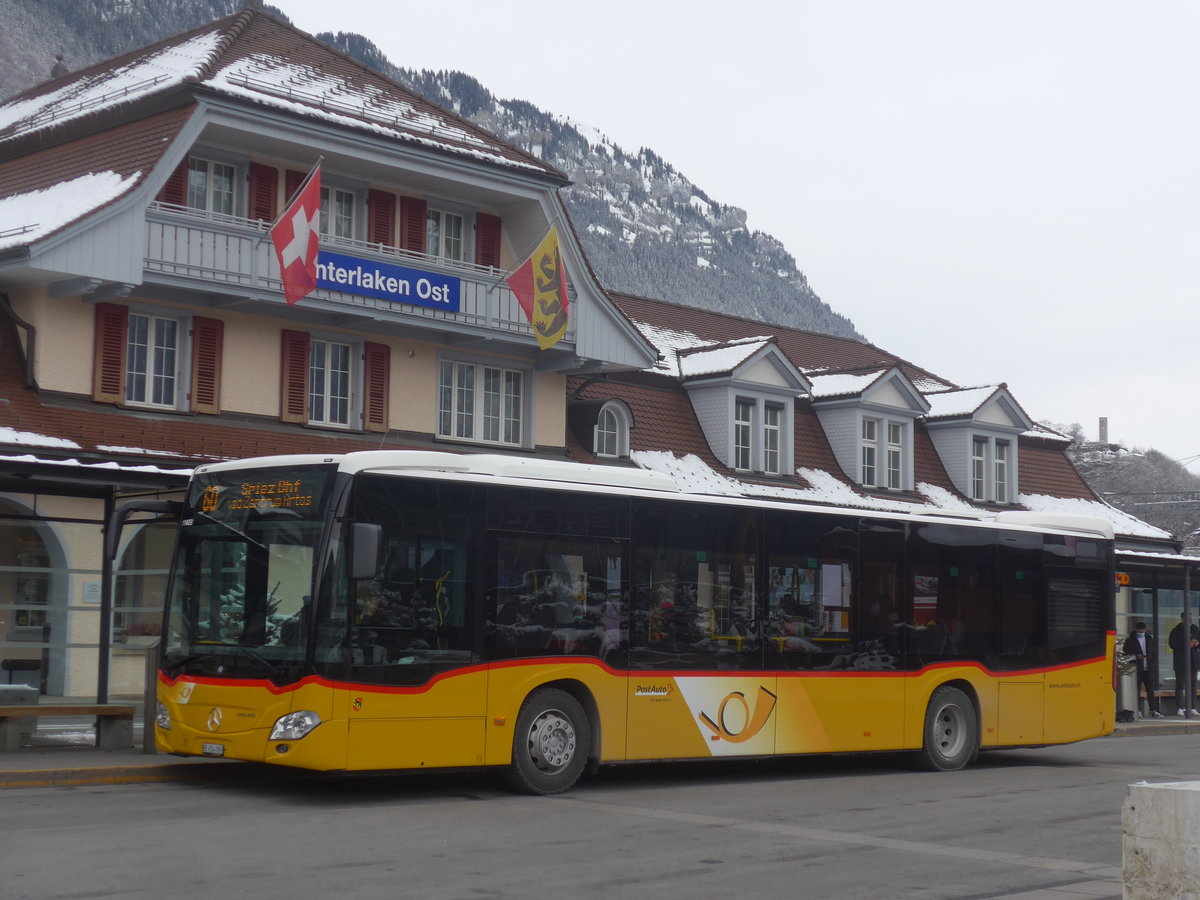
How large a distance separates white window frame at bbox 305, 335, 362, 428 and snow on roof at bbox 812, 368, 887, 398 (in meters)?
14.1

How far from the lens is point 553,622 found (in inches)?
595

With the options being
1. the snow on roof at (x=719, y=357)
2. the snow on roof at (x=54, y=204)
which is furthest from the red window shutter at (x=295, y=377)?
the snow on roof at (x=719, y=357)

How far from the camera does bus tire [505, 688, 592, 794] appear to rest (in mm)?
14828

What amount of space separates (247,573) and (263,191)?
44.2 ft

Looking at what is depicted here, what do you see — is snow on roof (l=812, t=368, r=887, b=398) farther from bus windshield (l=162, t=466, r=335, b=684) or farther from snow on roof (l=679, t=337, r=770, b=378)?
bus windshield (l=162, t=466, r=335, b=684)

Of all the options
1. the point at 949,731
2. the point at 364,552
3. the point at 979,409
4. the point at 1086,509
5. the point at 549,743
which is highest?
the point at 979,409

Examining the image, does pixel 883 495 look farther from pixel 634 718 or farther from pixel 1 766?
pixel 1 766

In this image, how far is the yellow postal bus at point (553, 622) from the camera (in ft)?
44.8

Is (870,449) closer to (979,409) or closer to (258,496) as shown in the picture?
(979,409)

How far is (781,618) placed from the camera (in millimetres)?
17219

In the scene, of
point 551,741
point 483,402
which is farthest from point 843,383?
point 551,741

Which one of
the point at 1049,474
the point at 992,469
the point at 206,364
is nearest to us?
the point at 206,364

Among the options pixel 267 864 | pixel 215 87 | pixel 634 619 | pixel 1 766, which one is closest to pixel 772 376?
pixel 215 87

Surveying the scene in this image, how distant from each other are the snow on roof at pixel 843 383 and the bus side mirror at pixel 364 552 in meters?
25.7
